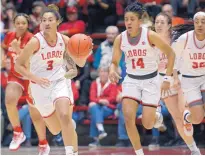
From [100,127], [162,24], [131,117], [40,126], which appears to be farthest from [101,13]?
[131,117]

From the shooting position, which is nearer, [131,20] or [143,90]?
[131,20]

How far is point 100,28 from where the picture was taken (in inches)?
608

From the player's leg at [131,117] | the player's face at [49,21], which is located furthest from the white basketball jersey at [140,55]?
the player's face at [49,21]

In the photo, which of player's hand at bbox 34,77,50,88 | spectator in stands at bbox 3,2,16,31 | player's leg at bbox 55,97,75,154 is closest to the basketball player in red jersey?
player's hand at bbox 34,77,50,88

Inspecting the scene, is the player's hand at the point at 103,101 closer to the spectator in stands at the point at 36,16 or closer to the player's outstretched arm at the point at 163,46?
the spectator in stands at the point at 36,16

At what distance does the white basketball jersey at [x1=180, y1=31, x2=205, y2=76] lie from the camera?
9.73 m

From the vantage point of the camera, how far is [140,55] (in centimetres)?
944

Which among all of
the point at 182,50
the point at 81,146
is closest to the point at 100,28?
the point at 81,146

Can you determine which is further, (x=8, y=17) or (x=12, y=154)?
(x=8, y=17)

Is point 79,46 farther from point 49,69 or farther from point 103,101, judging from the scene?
point 103,101

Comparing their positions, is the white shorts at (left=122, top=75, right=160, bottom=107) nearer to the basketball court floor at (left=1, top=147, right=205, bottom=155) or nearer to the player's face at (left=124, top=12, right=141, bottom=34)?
the player's face at (left=124, top=12, right=141, bottom=34)

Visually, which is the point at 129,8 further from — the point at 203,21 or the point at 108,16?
the point at 108,16

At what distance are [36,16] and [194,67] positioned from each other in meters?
6.06

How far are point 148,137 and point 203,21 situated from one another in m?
4.06
